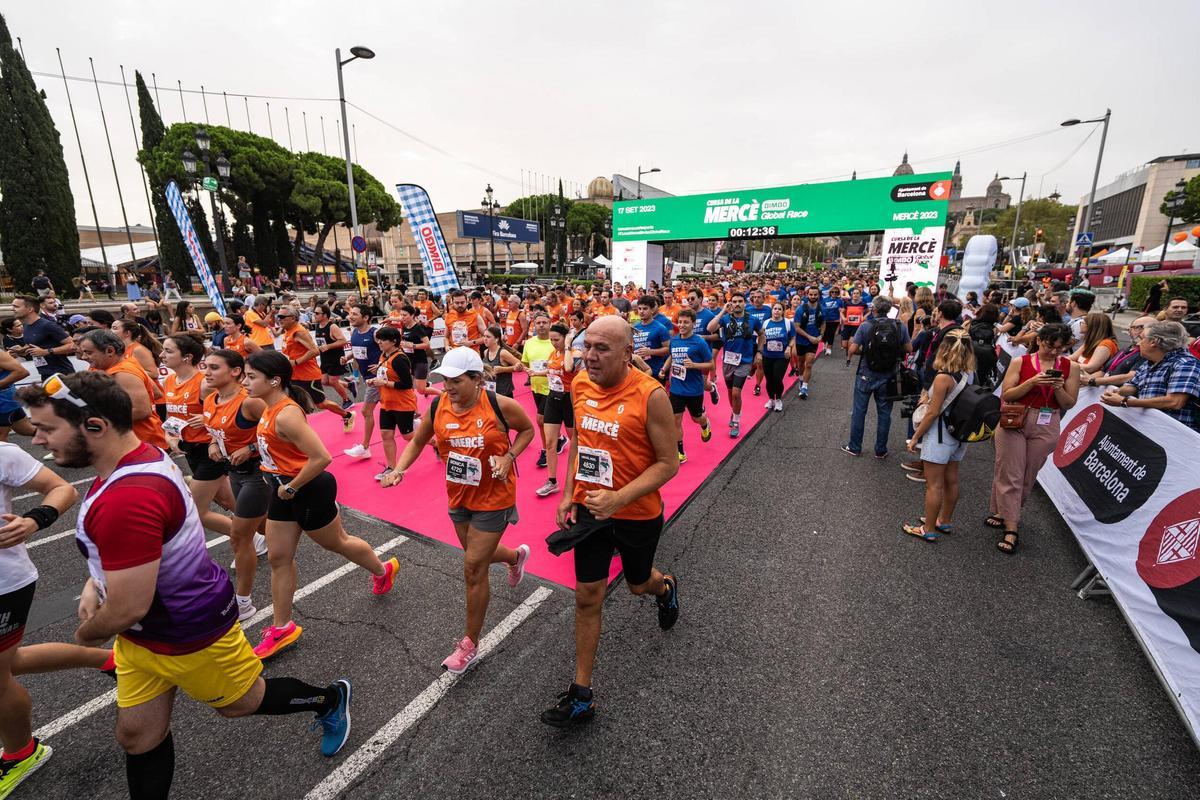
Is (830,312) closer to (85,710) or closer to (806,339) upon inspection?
(806,339)

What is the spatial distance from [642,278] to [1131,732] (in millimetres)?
25475

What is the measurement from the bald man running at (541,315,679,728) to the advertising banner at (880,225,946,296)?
19589 mm

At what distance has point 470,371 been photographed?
9.92ft

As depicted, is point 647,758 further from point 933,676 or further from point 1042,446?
point 1042,446

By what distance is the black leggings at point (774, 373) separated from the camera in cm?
845

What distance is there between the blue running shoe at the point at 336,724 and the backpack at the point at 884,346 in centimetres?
632

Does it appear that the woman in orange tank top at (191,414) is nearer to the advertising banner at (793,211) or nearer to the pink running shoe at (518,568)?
the pink running shoe at (518,568)

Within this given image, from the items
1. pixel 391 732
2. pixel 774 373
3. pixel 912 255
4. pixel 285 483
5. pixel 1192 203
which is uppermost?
pixel 1192 203

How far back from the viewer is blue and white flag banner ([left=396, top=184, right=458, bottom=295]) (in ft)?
39.8

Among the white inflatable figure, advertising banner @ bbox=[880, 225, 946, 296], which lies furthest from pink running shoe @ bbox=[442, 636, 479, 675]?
advertising banner @ bbox=[880, 225, 946, 296]

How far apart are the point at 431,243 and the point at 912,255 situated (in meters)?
17.1

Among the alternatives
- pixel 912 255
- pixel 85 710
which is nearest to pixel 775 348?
pixel 85 710

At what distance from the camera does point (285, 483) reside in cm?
321

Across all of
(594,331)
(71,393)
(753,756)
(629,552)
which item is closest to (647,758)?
(753,756)
